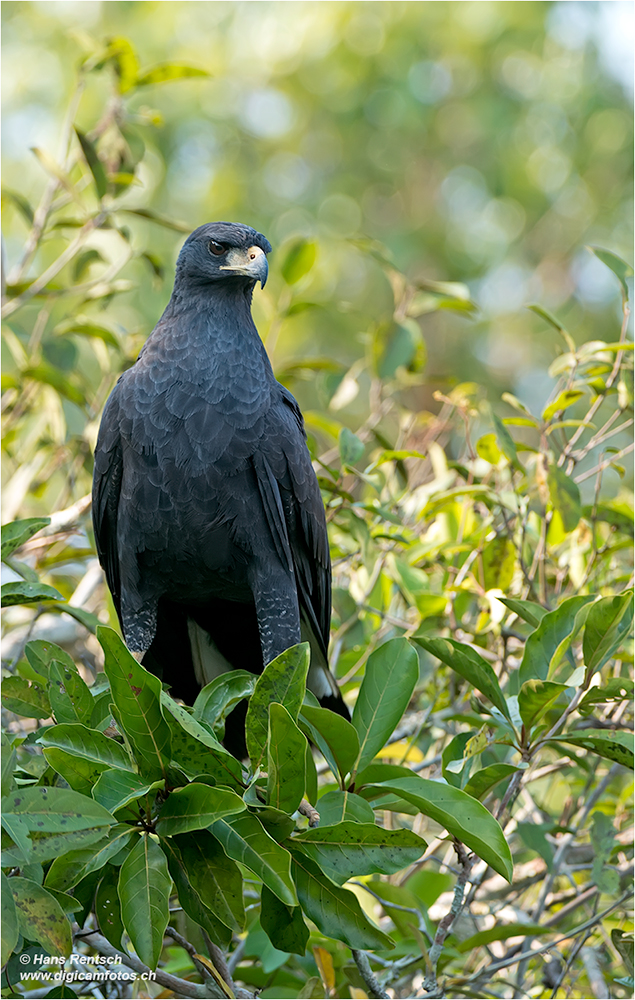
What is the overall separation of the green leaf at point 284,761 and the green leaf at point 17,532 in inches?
38.9

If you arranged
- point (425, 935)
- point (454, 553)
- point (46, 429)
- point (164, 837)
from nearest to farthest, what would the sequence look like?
1. point (164, 837)
2. point (425, 935)
3. point (454, 553)
4. point (46, 429)

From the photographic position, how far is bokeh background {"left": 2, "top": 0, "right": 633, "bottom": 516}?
1061cm

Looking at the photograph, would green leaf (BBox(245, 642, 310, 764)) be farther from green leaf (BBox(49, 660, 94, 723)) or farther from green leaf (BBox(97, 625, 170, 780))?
green leaf (BBox(49, 660, 94, 723))

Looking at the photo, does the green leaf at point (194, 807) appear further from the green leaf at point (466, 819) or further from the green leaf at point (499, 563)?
the green leaf at point (499, 563)

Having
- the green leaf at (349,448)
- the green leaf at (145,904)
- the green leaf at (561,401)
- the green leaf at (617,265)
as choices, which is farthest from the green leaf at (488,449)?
the green leaf at (145,904)

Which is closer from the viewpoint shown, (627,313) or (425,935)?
(425,935)

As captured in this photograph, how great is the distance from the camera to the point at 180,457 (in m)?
2.74

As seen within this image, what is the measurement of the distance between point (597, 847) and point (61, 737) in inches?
68.9

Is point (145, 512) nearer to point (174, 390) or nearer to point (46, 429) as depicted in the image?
point (174, 390)

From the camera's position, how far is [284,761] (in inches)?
71.1

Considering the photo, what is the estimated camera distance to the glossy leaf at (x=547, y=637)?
87.2 inches

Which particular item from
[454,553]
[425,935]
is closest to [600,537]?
[454,553]

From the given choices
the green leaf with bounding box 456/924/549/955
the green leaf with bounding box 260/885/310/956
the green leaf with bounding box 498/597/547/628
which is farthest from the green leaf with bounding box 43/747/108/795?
the green leaf with bounding box 456/924/549/955

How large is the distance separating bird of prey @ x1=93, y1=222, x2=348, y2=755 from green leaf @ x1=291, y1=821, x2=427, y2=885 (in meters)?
1.04
